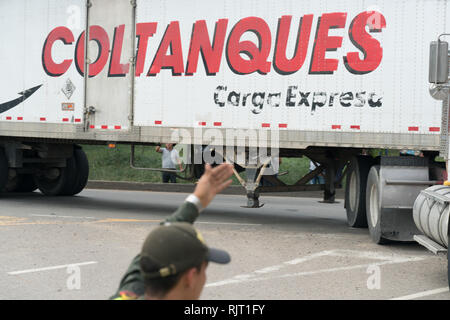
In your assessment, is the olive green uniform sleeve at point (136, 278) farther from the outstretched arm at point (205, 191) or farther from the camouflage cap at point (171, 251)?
the camouflage cap at point (171, 251)

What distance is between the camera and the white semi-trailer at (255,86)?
10625 millimetres

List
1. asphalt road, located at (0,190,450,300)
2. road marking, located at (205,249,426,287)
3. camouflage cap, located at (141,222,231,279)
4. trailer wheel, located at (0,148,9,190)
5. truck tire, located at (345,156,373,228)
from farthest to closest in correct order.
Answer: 1. trailer wheel, located at (0,148,9,190)
2. truck tire, located at (345,156,373,228)
3. road marking, located at (205,249,426,287)
4. asphalt road, located at (0,190,450,300)
5. camouflage cap, located at (141,222,231,279)

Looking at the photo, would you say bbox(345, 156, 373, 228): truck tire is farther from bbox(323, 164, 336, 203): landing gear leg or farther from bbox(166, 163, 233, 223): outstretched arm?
bbox(166, 163, 233, 223): outstretched arm

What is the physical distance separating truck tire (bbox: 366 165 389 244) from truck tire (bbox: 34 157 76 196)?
8631 mm

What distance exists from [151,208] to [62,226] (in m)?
3.81

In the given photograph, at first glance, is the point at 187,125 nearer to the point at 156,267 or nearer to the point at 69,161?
the point at 69,161

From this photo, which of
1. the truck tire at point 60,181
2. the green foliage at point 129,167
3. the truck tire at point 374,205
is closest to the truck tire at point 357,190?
the truck tire at point 374,205

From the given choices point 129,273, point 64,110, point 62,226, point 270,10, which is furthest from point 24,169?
point 129,273

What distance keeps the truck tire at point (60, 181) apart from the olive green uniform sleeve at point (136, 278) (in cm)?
1495

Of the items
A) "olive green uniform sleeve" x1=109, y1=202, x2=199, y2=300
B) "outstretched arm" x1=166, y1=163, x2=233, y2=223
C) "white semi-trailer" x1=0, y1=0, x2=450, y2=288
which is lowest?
"olive green uniform sleeve" x1=109, y1=202, x2=199, y2=300

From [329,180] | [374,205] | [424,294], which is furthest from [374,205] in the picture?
[424,294]

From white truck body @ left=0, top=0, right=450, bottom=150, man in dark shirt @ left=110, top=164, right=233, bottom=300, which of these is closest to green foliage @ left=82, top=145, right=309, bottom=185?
white truck body @ left=0, top=0, right=450, bottom=150

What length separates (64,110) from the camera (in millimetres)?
14578

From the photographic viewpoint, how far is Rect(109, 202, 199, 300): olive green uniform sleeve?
9.39 feet
